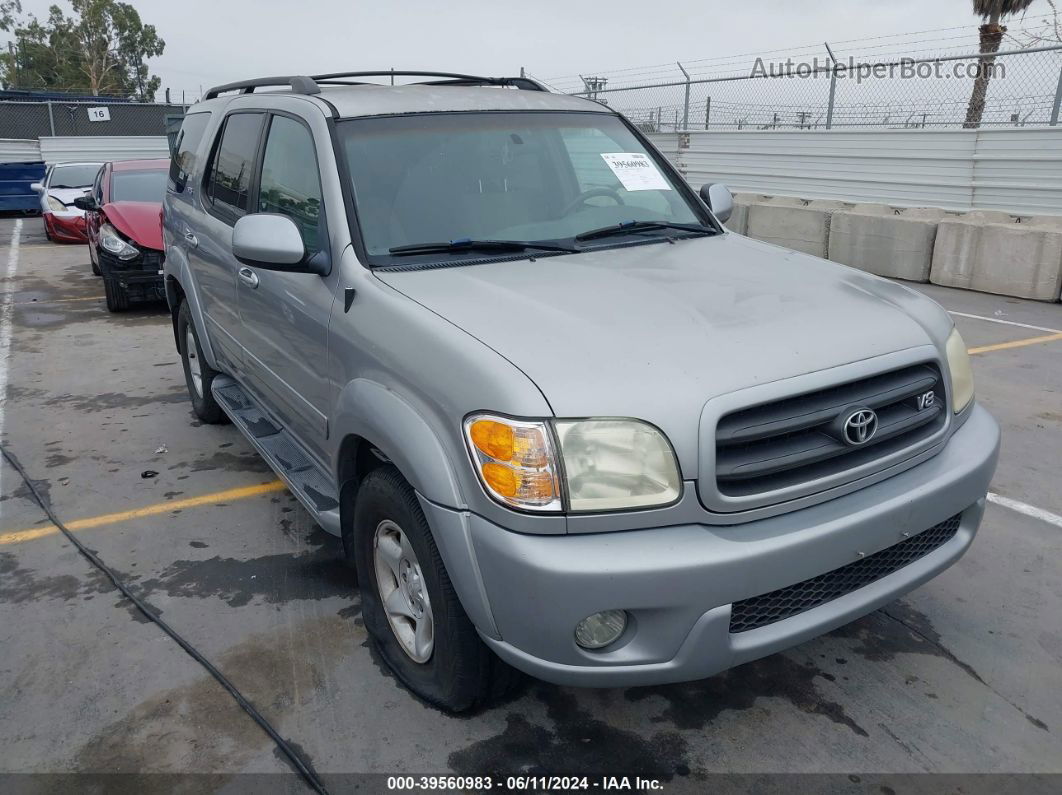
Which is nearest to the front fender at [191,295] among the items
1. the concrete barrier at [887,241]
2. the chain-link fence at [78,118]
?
the concrete barrier at [887,241]

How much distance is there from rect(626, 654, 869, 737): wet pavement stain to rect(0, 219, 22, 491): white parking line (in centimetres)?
395

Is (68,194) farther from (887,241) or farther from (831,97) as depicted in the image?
(887,241)

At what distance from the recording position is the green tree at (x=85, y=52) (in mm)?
64125

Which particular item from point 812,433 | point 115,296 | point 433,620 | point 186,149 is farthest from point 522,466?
point 115,296

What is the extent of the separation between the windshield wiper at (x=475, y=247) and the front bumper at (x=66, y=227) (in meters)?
14.2

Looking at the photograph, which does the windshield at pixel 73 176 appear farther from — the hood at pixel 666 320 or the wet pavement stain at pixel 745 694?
the wet pavement stain at pixel 745 694

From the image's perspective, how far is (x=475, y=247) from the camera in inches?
124

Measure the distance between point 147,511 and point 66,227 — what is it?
1316 centimetres

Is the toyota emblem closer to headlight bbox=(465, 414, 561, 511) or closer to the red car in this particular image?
headlight bbox=(465, 414, 561, 511)

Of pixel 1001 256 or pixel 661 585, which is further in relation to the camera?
pixel 1001 256

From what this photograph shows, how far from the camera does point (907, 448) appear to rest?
2.61 m

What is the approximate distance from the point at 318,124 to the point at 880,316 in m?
2.19

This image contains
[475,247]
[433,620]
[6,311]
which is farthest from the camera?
[6,311]

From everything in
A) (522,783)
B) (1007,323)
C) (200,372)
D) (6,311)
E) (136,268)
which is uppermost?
(136,268)
